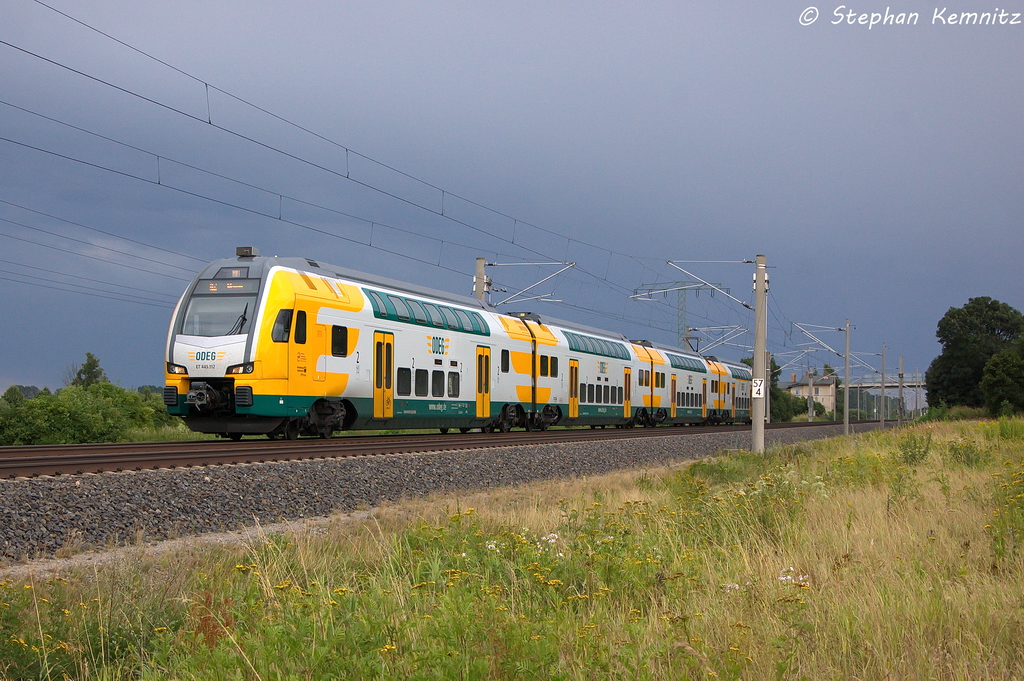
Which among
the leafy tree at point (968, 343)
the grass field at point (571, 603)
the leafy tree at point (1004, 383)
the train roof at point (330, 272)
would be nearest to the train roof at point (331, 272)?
the train roof at point (330, 272)

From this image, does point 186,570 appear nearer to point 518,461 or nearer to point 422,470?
point 422,470

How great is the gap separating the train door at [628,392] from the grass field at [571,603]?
2952 cm

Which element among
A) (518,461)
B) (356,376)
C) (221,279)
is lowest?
(518,461)

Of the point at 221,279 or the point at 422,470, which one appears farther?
the point at 221,279

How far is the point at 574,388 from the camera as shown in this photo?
33.6m

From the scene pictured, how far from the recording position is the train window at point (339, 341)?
1950cm

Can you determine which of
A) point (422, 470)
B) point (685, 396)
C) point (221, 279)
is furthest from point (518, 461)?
point (685, 396)

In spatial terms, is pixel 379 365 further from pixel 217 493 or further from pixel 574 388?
pixel 574 388

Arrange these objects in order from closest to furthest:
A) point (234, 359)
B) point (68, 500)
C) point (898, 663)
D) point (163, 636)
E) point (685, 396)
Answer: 1. point (898, 663)
2. point (163, 636)
3. point (68, 500)
4. point (234, 359)
5. point (685, 396)

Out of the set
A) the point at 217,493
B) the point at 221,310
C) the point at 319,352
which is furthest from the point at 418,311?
the point at 217,493

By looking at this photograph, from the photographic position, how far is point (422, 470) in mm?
15234

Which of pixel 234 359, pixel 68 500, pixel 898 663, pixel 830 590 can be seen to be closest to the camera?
pixel 898 663

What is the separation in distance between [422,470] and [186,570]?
8450 millimetres

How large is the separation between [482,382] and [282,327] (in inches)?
364
